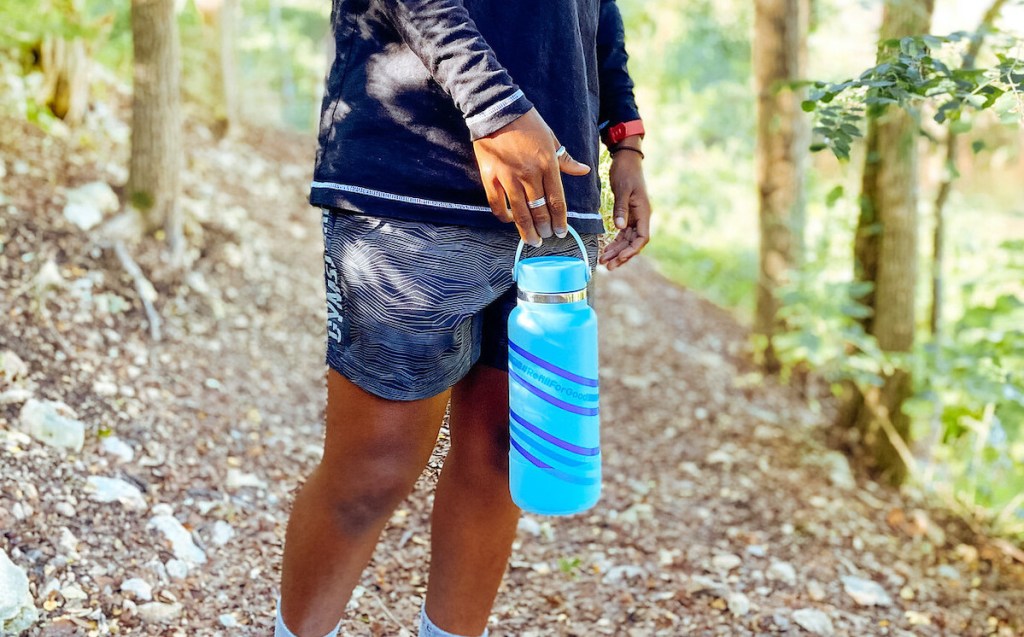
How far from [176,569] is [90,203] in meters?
1.81

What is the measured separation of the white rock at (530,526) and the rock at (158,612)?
1.11 m

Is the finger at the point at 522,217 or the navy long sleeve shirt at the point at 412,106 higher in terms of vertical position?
the navy long sleeve shirt at the point at 412,106

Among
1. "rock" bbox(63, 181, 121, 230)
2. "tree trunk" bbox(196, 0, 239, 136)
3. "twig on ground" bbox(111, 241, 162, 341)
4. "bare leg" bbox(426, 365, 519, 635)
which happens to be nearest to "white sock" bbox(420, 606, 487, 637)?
"bare leg" bbox(426, 365, 519, 635)

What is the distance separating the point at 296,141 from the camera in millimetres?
6074

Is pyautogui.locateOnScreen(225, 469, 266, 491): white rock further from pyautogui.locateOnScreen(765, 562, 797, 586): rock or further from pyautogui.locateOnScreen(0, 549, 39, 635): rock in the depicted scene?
pyautogui.locateOnScreen(765, 562, 797, 586): rock

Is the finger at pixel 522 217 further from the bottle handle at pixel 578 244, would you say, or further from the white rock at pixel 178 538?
the white rock at pixel 178 538

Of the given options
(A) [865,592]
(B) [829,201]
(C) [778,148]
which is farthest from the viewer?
(C) [778,148]

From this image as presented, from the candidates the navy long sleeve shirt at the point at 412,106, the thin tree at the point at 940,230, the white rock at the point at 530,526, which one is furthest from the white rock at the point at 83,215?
the thin tree at the point at 940,230

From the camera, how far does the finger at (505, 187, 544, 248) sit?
123 cm

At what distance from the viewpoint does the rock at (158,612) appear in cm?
182

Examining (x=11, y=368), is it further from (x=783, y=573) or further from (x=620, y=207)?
(x=783, y=573)

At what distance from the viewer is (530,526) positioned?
271 cm

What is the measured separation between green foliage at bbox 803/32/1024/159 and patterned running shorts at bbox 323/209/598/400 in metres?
0.84

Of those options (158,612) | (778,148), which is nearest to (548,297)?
(158,612)
